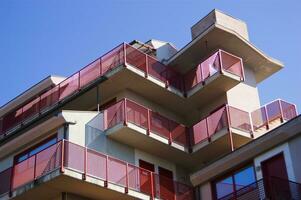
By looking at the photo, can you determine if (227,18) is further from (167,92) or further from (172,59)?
(167,92)

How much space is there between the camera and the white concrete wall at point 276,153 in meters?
24.5

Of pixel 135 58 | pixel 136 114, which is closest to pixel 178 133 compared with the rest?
pixel 136 114

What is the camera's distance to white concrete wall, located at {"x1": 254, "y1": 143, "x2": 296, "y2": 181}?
24.5m

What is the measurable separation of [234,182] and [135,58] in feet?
31.1

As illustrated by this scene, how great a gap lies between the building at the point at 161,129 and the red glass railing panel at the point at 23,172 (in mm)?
46

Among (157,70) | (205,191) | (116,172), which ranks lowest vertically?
(205,191)

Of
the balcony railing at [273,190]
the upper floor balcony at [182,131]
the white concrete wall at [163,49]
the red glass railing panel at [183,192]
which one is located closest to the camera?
the balcony railing at [273,190]

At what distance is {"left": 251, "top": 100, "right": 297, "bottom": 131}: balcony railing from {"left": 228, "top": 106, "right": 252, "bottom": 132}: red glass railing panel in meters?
0.73

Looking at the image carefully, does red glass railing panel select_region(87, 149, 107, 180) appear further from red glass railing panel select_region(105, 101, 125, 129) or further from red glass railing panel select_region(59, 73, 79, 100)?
red glass railing panel select_region(59, 73, 79, 100)

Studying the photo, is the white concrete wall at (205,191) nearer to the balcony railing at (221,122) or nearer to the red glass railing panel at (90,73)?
the balcony railing at (221,122)

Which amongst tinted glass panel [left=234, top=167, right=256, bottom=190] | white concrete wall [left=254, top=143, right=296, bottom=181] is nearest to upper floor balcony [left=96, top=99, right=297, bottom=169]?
tinted glass panel [left=234, top=167, right=256, bottom=190]

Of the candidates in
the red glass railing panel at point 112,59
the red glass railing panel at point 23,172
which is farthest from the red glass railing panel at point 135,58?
the red glass railing panel at point 23,172

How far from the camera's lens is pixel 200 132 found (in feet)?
107

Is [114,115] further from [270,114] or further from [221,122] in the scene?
[270,114]
